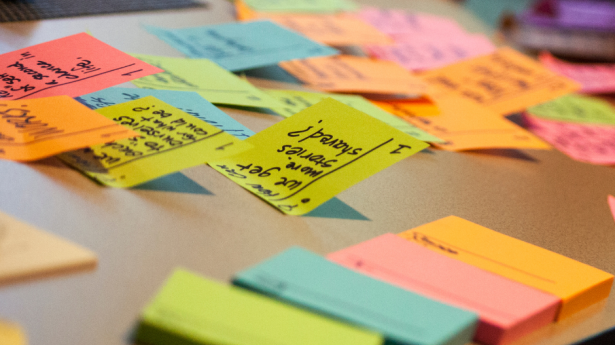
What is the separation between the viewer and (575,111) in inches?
43.4

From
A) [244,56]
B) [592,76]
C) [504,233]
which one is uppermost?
[592,76]

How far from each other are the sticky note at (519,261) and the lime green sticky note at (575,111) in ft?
2.04

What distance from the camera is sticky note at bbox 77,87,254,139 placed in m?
0.55

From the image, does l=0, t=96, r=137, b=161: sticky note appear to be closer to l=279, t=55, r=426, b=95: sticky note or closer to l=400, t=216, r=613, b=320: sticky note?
l=400, t=216, r=613, b=320: sticky note

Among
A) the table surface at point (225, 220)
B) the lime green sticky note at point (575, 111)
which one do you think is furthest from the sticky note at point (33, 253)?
the lime green sticky note at point (575, 111)

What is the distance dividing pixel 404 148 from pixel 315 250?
0.13m

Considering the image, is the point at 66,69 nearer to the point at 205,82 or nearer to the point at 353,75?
the point at 205,82

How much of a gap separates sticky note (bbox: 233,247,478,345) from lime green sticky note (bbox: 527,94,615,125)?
0.78 m

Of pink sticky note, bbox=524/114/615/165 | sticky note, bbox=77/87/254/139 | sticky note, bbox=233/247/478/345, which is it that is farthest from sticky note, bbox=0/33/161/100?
pink sticky note, bbox=524/114/615/165

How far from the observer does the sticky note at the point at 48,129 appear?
1.47 ft

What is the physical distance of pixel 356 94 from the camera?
0.81 m

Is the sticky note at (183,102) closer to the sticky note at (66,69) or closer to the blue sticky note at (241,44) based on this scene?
the sticky note at (66,69)

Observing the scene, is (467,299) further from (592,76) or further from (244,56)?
(592,76)

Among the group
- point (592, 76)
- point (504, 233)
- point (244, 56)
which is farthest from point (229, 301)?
point (592, 76)
